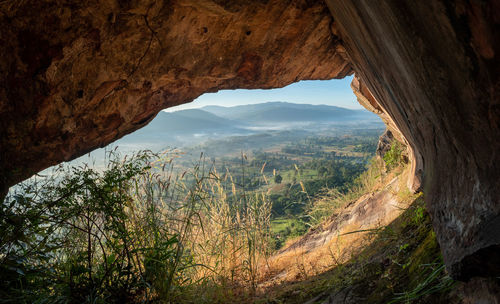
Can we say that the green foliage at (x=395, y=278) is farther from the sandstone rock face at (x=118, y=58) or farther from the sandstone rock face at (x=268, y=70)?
the sandstone rock face at (x=118, y=58)

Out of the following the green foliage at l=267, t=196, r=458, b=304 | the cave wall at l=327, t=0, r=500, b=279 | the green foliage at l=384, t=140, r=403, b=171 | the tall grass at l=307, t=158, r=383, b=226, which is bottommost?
the tall grass at l=307, t=158, r=383, b=226

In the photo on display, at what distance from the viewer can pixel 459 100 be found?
3.56 ft

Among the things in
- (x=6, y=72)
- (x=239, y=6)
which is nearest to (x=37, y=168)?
(x=6, y=72)

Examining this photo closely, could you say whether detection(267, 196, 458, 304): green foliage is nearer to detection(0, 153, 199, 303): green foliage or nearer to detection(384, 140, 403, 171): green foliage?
detection(0, 153, 199, 303): green foliage

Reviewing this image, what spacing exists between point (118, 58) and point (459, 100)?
116 inches

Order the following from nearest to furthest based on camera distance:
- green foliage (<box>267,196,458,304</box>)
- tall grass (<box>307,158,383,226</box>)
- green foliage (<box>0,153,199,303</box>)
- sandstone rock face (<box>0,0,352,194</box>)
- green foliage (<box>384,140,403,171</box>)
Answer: green foliage (<box>267,196,458,304</box>), green foliage (<box>0,153,199,303</box>), sandstone rock face (<box>0,0,352,194</box>), green foliage (<box>384,140,403,171</box>), tall grass (<box>307,158,383,226</box>)

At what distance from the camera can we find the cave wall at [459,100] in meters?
0.92

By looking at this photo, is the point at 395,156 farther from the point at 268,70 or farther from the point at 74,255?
the point at 74,255

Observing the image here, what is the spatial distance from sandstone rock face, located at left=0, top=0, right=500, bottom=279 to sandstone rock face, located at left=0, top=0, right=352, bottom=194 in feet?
0.04

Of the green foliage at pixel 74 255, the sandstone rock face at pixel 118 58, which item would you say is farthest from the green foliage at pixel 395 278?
the sandstone rock face at pixel 118 58

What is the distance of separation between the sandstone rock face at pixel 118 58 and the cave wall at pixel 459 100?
1922 mm

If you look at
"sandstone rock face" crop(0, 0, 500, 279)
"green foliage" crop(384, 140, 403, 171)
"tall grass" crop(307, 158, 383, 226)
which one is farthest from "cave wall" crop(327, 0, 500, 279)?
"tall grass" crop(307, 158, 383, 226)

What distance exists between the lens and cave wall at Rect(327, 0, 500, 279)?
924 millimetres

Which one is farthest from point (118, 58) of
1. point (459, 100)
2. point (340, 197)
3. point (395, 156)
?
point (340, 197)
